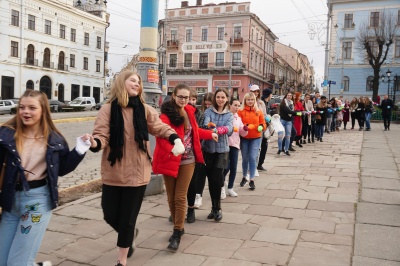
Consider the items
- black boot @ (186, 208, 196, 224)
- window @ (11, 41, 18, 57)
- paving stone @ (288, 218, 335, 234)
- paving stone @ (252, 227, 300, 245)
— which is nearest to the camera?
paving stone @ (252, 227, 300, 245)

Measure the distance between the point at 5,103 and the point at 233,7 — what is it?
29182 millimetres

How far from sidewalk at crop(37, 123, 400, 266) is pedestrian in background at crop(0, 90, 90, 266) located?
0.93 metres

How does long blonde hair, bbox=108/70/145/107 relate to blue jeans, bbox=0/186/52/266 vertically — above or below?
above

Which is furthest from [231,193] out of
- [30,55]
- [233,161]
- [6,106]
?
[30,55]

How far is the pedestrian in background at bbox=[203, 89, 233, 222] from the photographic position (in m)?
4.95

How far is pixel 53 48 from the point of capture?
140 ft

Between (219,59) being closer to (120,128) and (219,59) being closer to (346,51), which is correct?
(346,51)

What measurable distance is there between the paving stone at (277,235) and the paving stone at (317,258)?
0.77 ft

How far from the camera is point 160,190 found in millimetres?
6219

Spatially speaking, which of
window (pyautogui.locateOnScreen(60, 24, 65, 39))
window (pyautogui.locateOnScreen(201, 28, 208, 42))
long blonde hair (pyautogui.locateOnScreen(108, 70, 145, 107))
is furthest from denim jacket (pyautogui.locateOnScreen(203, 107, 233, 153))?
window (pyautogui.locateOnScreen(201, 28, 208, 42))

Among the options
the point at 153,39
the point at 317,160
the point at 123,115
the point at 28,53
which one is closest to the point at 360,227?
the point at 123,115

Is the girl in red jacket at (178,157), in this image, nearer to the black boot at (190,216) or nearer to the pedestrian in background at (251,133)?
the black boot at (190,216)

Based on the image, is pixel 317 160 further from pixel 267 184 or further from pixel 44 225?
pixel 44 225

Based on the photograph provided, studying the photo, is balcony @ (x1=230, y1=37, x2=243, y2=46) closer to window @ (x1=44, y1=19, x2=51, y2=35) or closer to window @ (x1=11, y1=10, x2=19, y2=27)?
window @ (x1=44, y1=19, x2=51, y2=35)
